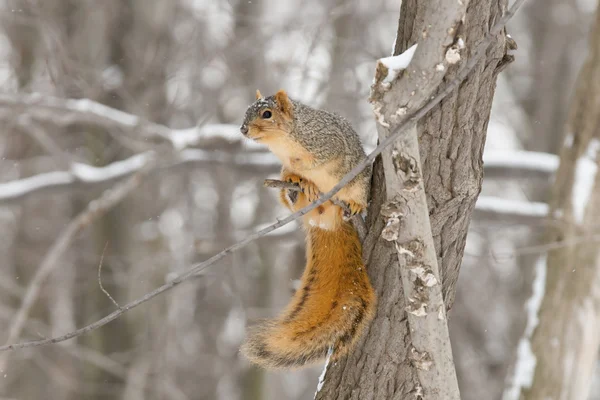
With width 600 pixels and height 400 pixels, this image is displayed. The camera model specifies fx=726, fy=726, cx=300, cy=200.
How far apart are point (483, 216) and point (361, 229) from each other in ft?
9.08

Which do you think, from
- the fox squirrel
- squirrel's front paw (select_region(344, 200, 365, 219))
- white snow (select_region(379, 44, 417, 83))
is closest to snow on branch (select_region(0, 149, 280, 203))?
the fox squirrel

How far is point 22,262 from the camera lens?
788cm

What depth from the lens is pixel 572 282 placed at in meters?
3.46

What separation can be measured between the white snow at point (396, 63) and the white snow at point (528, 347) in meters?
2.30

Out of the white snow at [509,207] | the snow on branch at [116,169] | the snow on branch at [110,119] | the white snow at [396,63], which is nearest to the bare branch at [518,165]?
the white snow at [509,207]

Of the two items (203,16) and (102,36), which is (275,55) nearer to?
(203,16)

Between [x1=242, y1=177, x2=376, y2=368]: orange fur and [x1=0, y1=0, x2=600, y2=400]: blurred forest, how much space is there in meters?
1.39

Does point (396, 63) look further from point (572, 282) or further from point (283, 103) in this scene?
point (572, 282)

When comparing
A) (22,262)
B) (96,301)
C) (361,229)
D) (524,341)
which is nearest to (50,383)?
(22,262)

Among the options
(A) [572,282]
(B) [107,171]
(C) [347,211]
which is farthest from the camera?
(B) [107,171]

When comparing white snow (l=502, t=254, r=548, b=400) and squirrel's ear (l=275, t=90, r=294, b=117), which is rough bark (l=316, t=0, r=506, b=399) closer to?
squirrel's ear (l=275, t=90, r=294, b=117)

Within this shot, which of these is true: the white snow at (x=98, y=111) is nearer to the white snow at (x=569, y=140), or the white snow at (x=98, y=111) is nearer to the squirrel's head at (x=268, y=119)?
the squirrel's head at (x=268, y=119)

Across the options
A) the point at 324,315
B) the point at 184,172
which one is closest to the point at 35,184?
the point at 184,172

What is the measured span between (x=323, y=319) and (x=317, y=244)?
0.31 meters
